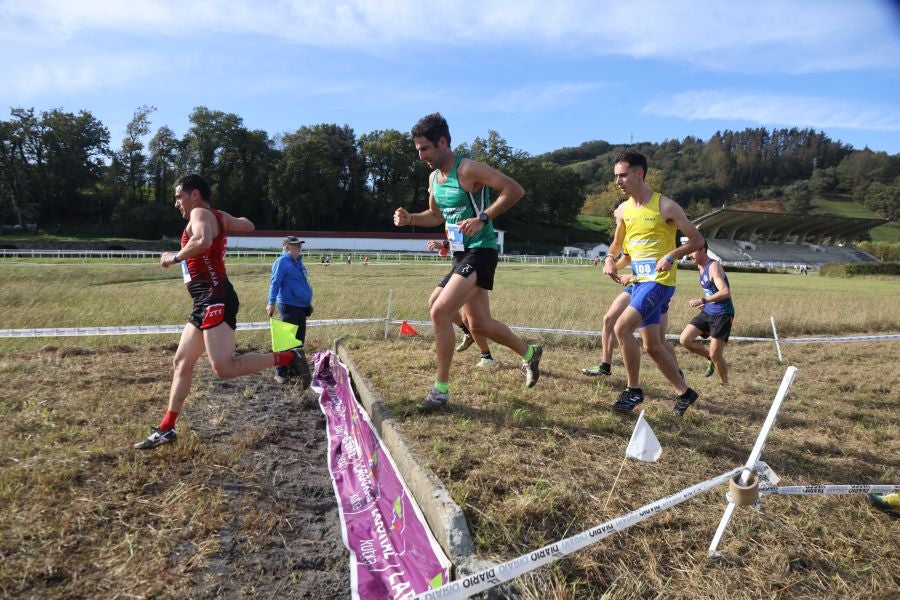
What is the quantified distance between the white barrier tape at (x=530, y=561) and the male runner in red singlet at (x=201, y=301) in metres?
2.82

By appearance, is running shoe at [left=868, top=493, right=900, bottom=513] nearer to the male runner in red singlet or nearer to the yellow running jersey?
the yellow running jersey

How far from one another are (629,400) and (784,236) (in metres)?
Answer: 99.6

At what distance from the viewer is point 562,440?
382 cm

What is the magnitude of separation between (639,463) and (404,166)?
7712 centimetres

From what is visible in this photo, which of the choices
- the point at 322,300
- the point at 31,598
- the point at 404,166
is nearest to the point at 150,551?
the point at 31,598

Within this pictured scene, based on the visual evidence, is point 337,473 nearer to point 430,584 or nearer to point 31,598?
point 430,584

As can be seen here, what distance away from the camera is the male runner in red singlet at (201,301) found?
3986 millimetres

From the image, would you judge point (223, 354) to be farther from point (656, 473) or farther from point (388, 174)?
point (388, 174)

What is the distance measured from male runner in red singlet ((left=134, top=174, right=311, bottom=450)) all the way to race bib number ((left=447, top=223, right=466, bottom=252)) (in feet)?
6.03

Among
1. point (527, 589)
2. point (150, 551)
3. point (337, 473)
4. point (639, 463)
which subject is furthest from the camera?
point (337, 473)

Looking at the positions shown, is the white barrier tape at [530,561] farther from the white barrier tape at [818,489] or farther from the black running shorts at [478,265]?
the black running shorts at [478,265]

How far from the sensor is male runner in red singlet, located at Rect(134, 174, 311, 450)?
3986mm

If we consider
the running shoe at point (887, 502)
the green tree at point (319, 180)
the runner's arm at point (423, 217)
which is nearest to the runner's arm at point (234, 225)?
the runner's arm at point (423, 217)

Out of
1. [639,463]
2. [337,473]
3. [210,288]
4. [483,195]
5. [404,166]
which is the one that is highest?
[404,166]
